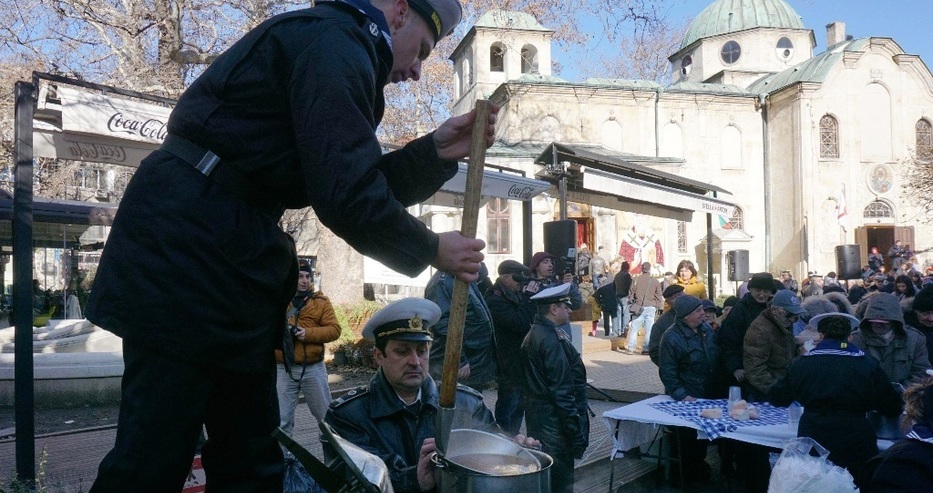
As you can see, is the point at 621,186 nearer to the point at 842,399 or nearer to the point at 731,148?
the point at 842,399

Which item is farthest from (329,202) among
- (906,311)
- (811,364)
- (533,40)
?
(533,40)

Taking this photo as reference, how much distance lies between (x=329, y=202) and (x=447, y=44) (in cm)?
2598

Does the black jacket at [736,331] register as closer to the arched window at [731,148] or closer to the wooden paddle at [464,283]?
the wooden paddle at [464,283]

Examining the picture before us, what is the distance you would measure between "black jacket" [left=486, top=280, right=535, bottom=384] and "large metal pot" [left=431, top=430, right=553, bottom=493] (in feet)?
20.1

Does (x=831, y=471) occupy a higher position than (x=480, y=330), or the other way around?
(x=480, y=330)

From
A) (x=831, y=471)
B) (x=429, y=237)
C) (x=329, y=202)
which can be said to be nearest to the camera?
(x=329, y=202)

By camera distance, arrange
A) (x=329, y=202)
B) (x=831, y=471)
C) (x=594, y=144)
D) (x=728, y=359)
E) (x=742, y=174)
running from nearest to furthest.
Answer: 1. (x=329, y=202)
2. (x=831, y=471)
3. (x=728, y=359)
4. (x=594, y=144)
5. (x=742, y=174)

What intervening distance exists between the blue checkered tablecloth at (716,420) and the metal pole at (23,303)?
16.0ft

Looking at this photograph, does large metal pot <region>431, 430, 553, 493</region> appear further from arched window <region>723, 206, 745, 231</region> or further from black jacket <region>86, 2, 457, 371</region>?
arched window <region>723, 206, 745, 231</region>

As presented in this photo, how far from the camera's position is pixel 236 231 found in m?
1.68

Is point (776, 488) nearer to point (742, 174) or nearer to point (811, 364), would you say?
point (811, 364)

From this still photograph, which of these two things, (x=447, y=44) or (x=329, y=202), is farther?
(x=447, y=44)

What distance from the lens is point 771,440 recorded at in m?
6.14

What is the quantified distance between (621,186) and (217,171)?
10.7m
